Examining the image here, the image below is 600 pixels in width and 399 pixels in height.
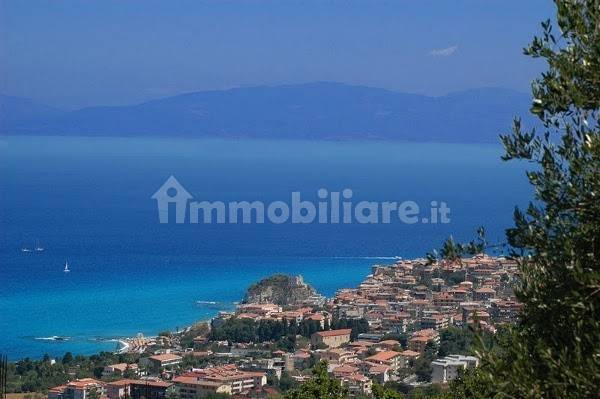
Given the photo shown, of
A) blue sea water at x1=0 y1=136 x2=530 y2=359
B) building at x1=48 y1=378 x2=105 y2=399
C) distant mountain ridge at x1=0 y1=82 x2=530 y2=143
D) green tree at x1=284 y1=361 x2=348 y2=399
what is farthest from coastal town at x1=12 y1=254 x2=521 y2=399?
distant mountain ridge at x1=0 y1=82 x2=530 y2=143

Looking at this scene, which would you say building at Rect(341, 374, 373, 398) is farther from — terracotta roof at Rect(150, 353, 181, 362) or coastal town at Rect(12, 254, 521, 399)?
terracotta roof at Rect(150, 353, 181, 362)

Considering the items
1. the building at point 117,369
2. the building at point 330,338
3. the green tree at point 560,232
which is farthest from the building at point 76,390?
the green tree at point 560,232

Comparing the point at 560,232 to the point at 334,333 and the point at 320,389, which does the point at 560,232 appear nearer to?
the point at 320,389

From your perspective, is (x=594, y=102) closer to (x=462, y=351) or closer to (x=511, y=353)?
(x=511, y=353)

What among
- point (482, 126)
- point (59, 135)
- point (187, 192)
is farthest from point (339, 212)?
point (59, 135)

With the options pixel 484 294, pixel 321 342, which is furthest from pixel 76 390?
pixel 484 294

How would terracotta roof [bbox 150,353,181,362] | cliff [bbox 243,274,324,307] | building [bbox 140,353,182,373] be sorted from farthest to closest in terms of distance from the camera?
cliff [bbox 243,274,324,307], terracotta roof [bbox 150,353,181,362], building [bbox 140,353,182,373]
